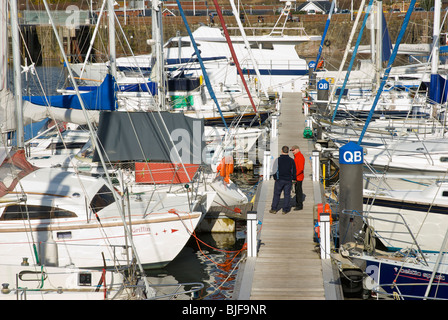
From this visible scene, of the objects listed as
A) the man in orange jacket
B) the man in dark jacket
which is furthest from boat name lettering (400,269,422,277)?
the man in orange jacket

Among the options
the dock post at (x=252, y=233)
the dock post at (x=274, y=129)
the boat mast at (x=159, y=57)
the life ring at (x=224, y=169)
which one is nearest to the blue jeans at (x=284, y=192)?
the dock post at (x=252, y=233)

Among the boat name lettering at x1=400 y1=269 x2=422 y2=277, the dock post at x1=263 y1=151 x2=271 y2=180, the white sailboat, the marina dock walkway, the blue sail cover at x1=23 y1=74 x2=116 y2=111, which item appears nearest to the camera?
the marina dock walkway

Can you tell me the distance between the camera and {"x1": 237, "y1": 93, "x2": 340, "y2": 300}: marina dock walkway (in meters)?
10.0

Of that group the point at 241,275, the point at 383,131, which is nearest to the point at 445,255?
the point at 241,275

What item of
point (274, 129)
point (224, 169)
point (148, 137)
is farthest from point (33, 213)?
point (274, 129)

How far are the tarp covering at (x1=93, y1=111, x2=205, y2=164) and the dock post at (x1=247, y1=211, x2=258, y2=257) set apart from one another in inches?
192

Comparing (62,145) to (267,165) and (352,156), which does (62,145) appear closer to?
(267,165)

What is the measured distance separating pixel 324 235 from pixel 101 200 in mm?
4998

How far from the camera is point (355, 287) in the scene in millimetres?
10961

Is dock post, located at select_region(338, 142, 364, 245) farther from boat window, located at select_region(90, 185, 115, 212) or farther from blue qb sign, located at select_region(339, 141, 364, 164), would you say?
boat window, located at select_region(90, 185, 115, 212)

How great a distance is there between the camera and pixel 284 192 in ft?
44.3
